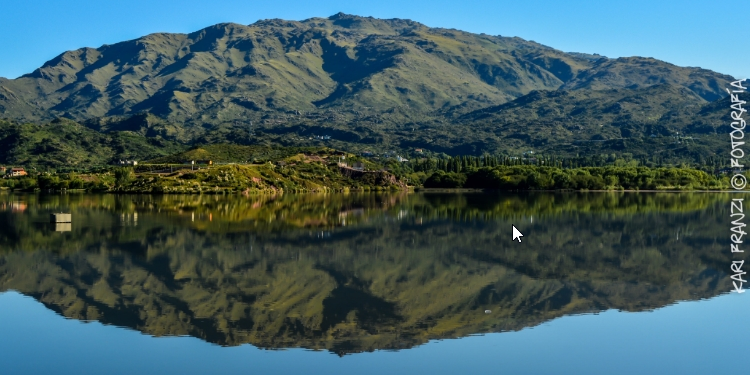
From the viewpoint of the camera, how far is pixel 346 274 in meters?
37.9

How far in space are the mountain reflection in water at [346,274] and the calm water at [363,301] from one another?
0.47 feet

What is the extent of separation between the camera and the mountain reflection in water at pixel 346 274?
27.5 m

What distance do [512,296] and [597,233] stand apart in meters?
30.4

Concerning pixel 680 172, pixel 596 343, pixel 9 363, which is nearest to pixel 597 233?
pixel 596 343

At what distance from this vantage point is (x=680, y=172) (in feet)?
574

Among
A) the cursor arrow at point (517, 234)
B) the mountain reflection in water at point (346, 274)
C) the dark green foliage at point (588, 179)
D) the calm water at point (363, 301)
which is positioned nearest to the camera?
the calm water at point (363, 301)

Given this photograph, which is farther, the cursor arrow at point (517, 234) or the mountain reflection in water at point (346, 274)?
the cursor arrow at point (517, 234)

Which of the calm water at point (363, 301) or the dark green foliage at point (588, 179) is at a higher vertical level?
the dark green foliage at point (588, 179)

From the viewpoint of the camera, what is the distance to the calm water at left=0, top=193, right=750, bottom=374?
23.2 meters

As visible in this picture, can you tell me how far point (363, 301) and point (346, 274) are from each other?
6995 mm

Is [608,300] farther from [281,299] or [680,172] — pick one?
[680,172]

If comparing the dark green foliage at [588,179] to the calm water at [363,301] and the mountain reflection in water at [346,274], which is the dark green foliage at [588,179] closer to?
the mountain reflection in water at [346,274]

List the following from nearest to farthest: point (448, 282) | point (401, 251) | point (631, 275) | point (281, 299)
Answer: point (281, 299), point (448, 282), point (631, 275), point (401, 251)

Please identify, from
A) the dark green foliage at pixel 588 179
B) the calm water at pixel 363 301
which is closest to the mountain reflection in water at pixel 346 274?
the calm water at pixel 363 301
